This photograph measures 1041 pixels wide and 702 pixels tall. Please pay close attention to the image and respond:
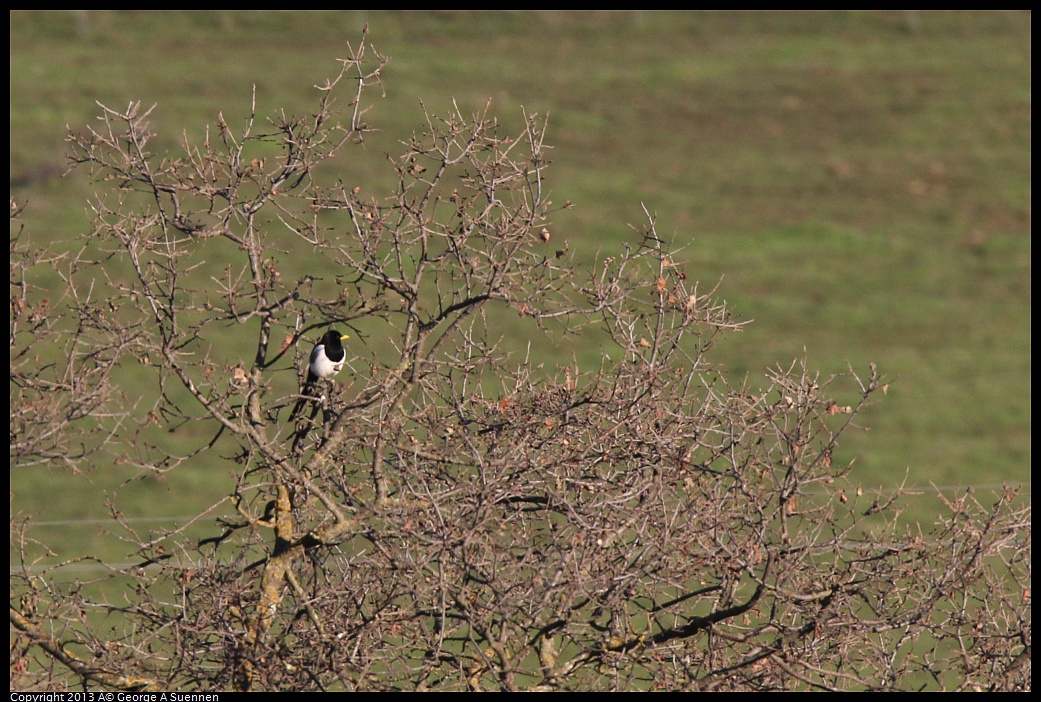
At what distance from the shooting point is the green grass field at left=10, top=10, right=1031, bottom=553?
34.5 metres

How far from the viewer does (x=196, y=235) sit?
8.03m

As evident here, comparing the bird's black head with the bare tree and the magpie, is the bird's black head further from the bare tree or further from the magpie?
the bare tree

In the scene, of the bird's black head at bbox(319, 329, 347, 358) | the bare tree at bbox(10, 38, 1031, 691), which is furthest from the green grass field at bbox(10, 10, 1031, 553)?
the bare tree at bbox(10, 38, 1031, 691)

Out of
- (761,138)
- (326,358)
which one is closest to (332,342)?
(326,358)

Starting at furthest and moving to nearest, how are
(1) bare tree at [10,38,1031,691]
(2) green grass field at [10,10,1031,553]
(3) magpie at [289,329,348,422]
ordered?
1. (2) green grass field at [10,10,1031,553]
2. (3) magpie at [289,329,348,422]
3. (1) bare tree at [10,38,1031,691]

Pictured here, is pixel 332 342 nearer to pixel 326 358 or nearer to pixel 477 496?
pixel 326 358

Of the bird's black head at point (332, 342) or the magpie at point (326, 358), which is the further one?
the bird's black head at point (332, 342)

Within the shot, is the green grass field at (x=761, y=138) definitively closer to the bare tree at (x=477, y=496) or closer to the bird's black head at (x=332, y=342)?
the bird's black head at (x=332, y=342)

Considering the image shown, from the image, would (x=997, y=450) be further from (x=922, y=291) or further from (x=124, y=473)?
(x=124, y=473)

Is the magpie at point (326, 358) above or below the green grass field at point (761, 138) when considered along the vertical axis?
above

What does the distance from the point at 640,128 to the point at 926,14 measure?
12.3m

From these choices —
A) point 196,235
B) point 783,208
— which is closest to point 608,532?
point 196,235

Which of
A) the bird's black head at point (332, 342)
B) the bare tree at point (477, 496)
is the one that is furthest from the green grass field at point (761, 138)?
the bare tree at point (477, 496)

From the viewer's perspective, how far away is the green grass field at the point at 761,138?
113 ft
